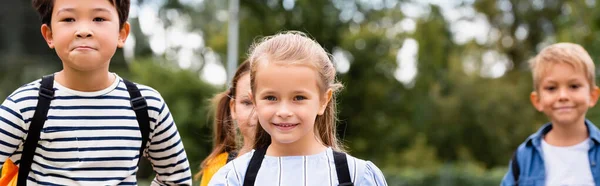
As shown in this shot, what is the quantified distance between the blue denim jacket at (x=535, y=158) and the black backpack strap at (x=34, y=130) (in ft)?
10.4

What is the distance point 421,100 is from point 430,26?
2792 millimetres

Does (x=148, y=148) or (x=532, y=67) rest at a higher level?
A: (x=532, y=67)

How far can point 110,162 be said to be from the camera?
3.91m

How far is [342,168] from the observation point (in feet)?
11.6

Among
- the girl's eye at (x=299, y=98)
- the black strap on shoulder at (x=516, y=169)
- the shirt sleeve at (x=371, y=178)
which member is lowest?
the black strap on shoulder at (x=516, y=169)

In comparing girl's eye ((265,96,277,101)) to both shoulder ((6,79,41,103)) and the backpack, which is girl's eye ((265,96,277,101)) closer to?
the backpack

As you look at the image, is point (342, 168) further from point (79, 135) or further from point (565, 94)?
point (565, 94)

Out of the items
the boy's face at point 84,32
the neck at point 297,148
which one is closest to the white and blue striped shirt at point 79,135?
the boy's face at point 84,32

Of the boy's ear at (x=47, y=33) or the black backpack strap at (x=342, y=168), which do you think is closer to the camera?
the black backpack strap at (x=342, y=168)

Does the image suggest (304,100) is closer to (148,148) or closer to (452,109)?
(148,148)

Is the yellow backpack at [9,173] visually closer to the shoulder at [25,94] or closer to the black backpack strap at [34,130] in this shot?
the black backpack strap at [34,130]

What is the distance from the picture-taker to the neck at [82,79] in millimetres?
3910

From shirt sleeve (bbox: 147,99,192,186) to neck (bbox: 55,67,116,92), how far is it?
31 centimetres

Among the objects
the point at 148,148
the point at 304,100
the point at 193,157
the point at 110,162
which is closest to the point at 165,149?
the point at 148,148
